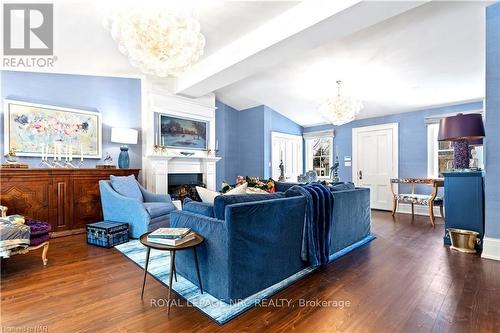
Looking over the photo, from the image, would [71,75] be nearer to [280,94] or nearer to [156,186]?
[156,186]

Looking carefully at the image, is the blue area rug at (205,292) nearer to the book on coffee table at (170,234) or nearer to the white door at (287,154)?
the book on coffee table at (170,234)

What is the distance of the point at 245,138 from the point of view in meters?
6.70

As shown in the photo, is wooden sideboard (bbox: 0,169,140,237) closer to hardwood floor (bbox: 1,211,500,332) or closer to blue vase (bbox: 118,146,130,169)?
blue vase (bbox: 118,146,130,169)

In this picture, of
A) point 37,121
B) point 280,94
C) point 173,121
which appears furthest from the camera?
point 280,94

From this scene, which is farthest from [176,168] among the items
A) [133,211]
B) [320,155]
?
[320,155]

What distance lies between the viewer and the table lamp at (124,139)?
14.0ft

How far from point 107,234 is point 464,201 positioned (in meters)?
4.75

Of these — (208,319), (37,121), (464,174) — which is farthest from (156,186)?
(464,174)

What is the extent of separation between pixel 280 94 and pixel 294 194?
373cm

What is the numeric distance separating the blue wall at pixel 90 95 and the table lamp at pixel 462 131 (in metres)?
5.13

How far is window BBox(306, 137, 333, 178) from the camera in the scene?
A: 724 centimetres

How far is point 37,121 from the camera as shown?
3754mm

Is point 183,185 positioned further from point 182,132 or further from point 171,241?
point 171,241

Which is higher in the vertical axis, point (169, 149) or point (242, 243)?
point (169, 149)
